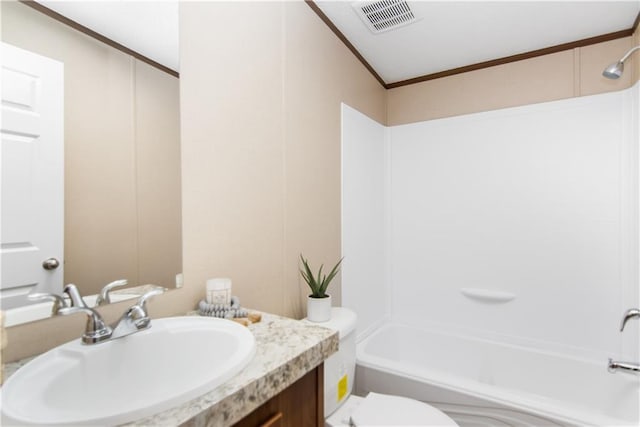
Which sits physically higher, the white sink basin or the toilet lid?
the white sink basin

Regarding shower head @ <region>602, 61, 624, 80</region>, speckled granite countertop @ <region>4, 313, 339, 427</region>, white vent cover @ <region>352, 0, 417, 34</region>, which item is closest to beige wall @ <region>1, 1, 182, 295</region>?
speckled granite countertop @ <region>4, 313, 339, 427</region>

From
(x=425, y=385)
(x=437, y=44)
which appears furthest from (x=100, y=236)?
(x=437, y=44)

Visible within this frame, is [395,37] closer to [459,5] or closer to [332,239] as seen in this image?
[459,5]

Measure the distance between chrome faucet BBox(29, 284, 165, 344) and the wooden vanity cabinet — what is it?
360 millimetres

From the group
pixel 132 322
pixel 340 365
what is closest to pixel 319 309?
pixel 340 365

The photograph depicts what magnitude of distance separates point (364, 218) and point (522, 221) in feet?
3.48

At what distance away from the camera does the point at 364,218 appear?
7.82 ft

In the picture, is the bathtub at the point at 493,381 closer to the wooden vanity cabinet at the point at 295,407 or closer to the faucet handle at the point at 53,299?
the wooden vanity cabinet at the point at 295,407

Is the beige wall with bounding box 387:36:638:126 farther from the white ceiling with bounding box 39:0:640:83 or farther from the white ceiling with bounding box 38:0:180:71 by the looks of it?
the white ceiling with bounding box 38:0:180:71

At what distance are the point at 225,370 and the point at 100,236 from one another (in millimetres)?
524

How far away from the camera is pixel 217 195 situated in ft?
3.98

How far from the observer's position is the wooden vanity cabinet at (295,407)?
0.69 m

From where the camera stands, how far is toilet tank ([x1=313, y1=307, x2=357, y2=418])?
140cm

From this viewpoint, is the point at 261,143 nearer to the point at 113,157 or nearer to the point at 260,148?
the point at 260,148
